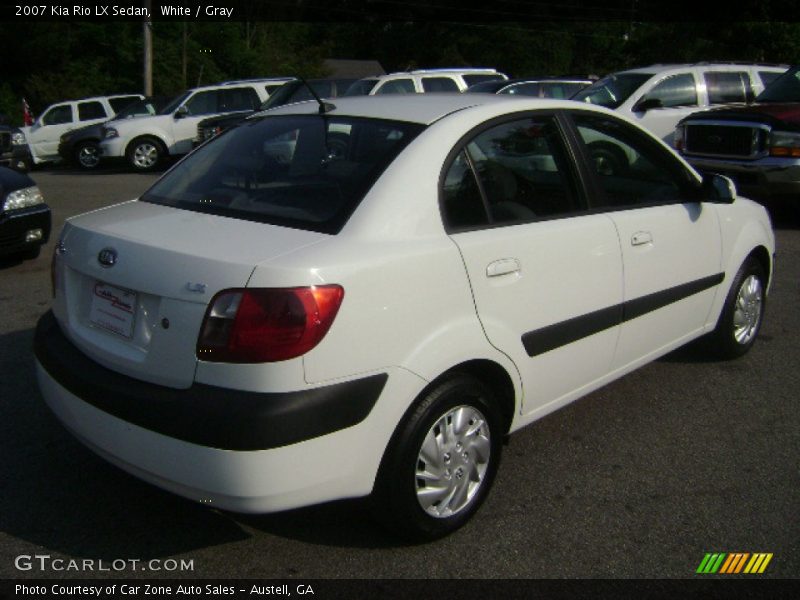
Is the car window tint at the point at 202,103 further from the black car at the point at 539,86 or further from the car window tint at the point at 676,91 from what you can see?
the car window tint at the point at 676,91

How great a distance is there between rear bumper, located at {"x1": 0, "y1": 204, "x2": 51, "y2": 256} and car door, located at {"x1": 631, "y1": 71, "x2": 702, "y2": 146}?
27.1 ft

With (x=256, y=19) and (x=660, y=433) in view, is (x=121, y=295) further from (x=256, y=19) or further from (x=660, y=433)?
(x=256, y=19)

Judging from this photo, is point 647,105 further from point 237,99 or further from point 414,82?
point 237,99

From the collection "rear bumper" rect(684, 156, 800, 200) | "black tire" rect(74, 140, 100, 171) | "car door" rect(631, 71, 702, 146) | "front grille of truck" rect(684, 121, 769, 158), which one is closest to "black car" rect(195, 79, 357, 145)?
"black tire" rect(74, 140, 100, 171)

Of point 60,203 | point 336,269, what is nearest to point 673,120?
point 60,203

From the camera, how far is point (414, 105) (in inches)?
141

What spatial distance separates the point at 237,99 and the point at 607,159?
601 inches

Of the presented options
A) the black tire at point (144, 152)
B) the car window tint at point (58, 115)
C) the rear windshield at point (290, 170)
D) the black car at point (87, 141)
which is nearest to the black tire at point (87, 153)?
the black car at point (87, 141)

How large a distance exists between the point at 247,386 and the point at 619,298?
1.91 m

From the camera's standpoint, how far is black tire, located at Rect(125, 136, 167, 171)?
17.9 meters

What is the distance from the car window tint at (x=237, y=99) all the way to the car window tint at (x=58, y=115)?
4676 millimetres

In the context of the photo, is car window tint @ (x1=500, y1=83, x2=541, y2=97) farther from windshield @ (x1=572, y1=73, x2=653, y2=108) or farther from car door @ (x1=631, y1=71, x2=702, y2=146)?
car door @ (x1=631, y1=71, x2=702, y2=146)

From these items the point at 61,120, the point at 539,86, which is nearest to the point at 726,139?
the point at 539,86

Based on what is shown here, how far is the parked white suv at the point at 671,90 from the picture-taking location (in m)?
12.3
